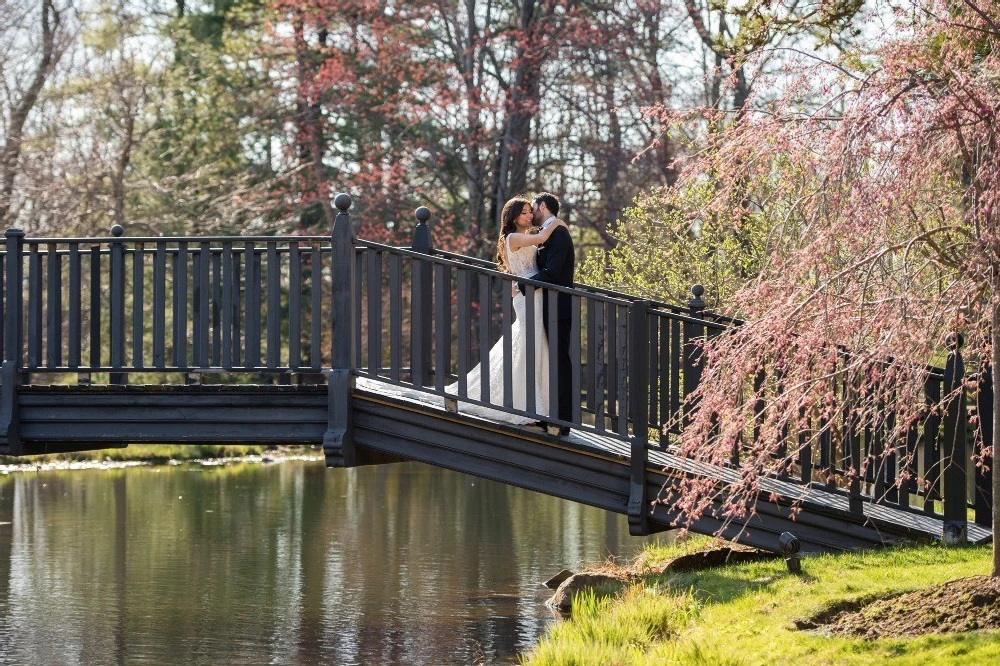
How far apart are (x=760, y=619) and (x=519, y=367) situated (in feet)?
8.92

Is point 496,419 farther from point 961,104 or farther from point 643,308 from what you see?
point 961,104

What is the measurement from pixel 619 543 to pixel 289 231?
16.9m

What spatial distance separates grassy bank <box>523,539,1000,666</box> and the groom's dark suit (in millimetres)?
1460

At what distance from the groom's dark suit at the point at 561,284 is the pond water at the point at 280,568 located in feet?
5.96

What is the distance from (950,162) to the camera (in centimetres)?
759

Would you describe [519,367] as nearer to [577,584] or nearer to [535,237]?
[535,237]

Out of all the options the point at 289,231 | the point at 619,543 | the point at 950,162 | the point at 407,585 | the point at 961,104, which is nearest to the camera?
the point at 961,104

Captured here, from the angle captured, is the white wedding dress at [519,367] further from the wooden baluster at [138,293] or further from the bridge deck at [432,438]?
the wooden baluster at [138,293]

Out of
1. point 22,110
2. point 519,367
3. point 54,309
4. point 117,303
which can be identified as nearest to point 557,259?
point 519,367

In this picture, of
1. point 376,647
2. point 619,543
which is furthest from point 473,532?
point 376,647

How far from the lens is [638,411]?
9922 mm

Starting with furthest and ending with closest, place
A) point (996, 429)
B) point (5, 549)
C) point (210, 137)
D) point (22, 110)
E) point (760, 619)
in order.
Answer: point (210, 137) → point (22, 110) → point (5, 549) → point (760, 619) → point (996, 429)

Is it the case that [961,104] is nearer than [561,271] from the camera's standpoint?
Yes

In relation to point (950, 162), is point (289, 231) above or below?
above
